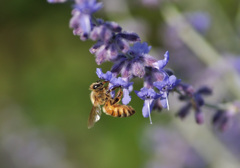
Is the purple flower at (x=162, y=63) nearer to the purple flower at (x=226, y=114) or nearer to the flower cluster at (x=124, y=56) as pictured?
the flower cluster at (x=124, y=56)

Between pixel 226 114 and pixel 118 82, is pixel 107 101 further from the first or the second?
pixel 226 114

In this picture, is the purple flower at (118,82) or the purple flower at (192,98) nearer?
the purple flower at (118,82)

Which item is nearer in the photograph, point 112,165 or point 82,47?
point 112,165

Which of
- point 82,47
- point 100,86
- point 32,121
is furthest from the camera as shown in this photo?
point 82,47

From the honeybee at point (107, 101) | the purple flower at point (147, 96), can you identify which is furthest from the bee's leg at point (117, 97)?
the purple flower at point (147, 96)

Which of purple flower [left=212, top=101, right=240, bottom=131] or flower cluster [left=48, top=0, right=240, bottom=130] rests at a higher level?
purple flower [left=212, top=101, right=240, bottom=131]

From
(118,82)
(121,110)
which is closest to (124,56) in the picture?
(118,82)

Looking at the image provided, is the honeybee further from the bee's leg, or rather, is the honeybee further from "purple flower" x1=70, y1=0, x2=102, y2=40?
"purple flower" x1=70, y1=0, x2=102, y2=40

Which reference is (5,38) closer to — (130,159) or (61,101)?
(61,101)

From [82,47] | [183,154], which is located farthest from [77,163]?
[183,154]

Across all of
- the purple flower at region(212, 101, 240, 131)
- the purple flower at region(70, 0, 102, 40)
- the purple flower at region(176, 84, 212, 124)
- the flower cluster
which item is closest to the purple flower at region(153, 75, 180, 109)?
the flower cluster

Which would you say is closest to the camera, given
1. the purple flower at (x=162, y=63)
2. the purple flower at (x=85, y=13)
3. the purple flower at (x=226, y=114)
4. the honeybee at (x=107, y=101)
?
the purple flower at (x=85, y=13)
